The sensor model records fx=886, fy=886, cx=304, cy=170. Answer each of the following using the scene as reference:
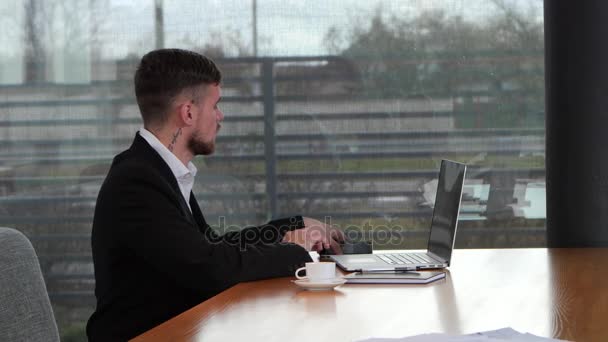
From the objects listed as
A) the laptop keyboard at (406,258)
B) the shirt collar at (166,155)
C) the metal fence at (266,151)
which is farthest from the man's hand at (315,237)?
the metal fence at (266,151)

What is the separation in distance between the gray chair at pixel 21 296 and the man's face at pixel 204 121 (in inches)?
Result: 50.4

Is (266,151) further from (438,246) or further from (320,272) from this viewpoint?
(320,272)

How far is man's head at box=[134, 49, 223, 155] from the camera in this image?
260 cm

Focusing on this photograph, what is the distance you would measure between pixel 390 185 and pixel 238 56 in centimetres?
90

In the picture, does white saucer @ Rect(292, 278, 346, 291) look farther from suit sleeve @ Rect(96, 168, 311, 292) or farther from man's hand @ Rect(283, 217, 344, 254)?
man's hand @ Rect(283, 217, 344, 254)

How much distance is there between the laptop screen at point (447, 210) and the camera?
248 cm

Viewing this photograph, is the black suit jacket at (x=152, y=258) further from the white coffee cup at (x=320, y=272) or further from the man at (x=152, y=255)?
the white coffee cup at (x=320, y=272)

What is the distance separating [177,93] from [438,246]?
35.4 inches

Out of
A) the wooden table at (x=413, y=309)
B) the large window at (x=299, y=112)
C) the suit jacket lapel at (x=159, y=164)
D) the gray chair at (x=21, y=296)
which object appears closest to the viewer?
the gray chair at (x=21, y=296)

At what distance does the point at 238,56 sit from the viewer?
4020mm

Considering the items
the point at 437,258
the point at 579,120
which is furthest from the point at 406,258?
the point at 579,120

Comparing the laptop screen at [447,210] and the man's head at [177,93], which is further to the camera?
the man's head at [177,93]

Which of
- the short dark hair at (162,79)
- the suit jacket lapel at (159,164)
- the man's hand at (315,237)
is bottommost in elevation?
the man's hand at (315,237)

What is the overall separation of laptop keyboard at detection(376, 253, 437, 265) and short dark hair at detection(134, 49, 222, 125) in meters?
0.77
